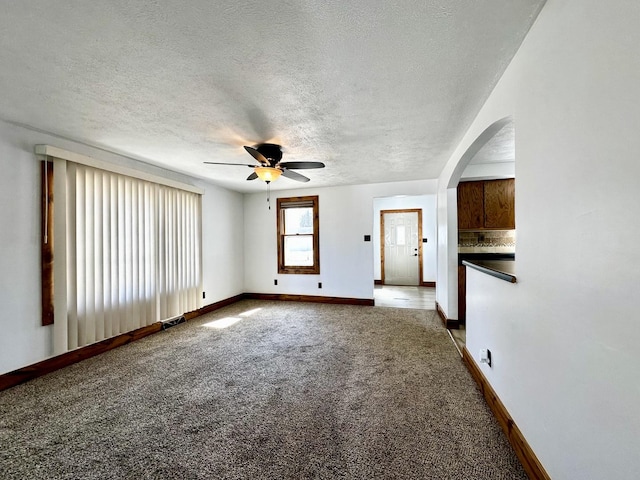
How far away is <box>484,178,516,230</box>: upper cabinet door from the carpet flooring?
2154 mm

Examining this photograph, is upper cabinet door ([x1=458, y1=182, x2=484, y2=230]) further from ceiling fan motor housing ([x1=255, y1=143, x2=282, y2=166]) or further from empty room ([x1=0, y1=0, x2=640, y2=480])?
ceiling fan motor housing ([x1=255, y1=143, x2=282, y2=166])

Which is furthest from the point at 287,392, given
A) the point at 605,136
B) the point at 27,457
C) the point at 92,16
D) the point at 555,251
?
the point at 92,16

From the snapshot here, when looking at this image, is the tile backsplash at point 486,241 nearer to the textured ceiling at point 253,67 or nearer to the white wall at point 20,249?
the textured ceiling at point 253,67

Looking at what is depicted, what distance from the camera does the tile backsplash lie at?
448 centimetres

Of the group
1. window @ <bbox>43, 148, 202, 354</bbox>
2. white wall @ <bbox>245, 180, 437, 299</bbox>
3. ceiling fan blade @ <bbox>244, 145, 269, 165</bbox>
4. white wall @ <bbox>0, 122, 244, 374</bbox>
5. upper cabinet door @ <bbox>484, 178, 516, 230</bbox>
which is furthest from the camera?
white wall @ <bbox>245, 180, 437, 299</bbox>

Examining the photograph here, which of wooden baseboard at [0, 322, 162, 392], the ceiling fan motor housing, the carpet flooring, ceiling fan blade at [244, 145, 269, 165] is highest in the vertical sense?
the ceiling fan motor housing

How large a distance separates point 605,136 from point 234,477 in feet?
6.95

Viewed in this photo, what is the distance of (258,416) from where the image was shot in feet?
6.12

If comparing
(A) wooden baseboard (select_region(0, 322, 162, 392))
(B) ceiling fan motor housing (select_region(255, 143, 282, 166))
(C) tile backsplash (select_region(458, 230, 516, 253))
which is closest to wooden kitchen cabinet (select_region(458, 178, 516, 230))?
(C) tile backsplash (select_region(458, 230, 516, 253))

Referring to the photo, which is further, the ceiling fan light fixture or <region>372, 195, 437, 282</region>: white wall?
<region>372, 195, 437, 282</region>: white wall

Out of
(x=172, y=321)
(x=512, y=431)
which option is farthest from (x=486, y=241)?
(x=172, y=321)

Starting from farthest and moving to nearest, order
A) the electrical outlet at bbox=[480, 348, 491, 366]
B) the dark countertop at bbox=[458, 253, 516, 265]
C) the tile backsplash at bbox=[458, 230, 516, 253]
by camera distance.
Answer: the tile backsplash at bbox=[458, 230, 516, 253] < the dark countertop at bbox=[458, 253, 516, 265] < the electrical outlet at bbox=[480, 348, 491, 366]

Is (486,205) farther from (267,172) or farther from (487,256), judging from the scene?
(267,172)

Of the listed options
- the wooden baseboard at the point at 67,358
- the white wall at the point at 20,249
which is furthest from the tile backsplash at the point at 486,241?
the white wall at the point at 20,249
